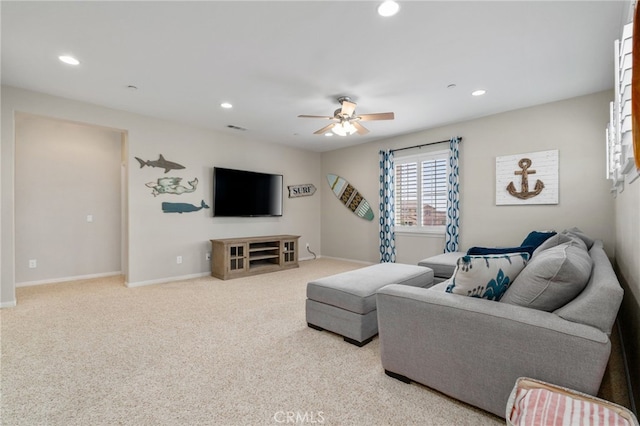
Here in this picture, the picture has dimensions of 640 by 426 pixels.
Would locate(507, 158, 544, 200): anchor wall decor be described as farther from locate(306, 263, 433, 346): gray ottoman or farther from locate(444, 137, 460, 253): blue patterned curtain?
locate(306, 263, 433, 346): gray ottoman

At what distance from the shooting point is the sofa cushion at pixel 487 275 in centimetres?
158

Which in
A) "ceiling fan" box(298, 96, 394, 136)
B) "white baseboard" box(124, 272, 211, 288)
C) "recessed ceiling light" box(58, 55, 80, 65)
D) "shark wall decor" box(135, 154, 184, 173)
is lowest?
"white baseboard" box(124, 272, 211, 288)

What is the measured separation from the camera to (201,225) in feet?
16.2

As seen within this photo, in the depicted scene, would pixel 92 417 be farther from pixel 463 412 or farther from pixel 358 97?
pixel 358 97

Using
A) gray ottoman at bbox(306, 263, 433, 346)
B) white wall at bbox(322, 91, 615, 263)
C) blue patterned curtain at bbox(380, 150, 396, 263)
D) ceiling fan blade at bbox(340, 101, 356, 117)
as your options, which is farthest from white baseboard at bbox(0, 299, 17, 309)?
white wall at bbox(322, 91, 615, 263)

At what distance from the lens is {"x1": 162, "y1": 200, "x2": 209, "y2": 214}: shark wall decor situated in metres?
4.52

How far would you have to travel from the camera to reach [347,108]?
3.43m

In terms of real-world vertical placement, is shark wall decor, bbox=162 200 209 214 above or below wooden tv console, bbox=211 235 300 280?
above

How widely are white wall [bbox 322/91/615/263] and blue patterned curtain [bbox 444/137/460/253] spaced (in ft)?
0.33

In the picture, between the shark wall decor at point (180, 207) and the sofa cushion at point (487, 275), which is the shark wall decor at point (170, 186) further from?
the sofa cushion at point (487, 275)

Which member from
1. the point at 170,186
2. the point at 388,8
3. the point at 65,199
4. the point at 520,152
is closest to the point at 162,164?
the point at 170,186

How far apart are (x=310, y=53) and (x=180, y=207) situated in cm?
329

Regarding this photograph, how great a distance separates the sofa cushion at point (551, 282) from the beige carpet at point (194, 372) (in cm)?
67

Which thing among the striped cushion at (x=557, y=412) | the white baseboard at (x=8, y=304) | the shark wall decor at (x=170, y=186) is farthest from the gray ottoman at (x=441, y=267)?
the white baseboard at (x=8, y=304)
